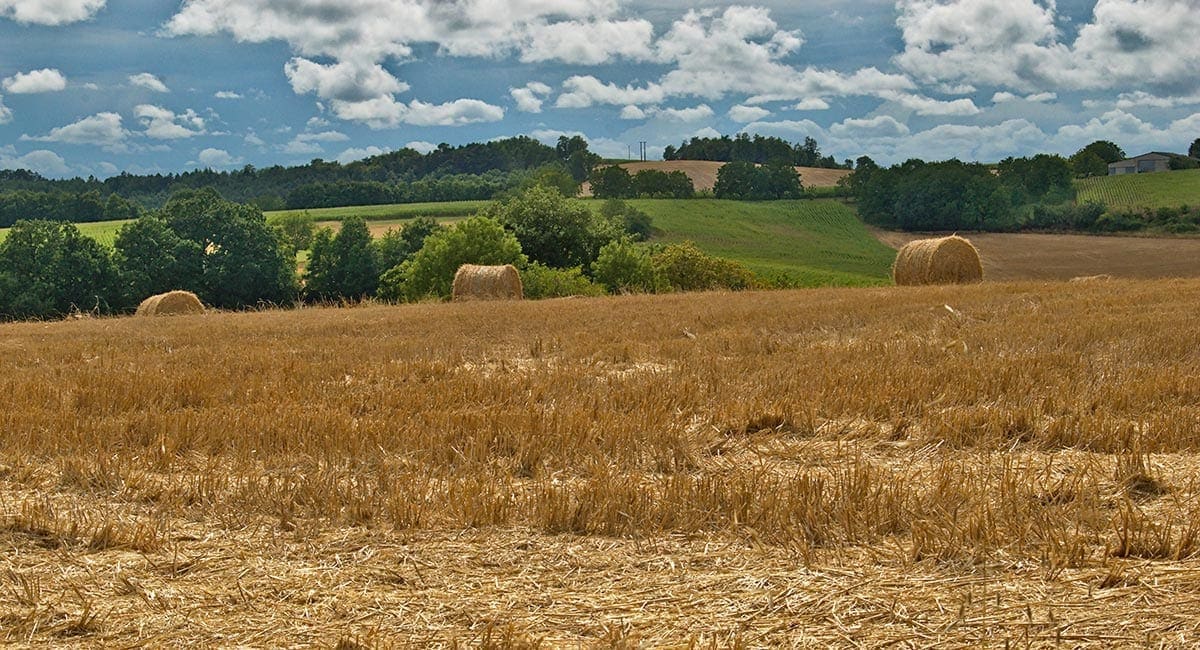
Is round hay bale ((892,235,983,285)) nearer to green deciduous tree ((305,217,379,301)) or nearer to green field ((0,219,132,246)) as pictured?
green deciduous tree ((305,217,379,301))

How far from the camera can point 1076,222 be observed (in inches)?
3329

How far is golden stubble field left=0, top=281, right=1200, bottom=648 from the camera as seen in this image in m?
3.92

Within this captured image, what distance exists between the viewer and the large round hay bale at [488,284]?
32.0m

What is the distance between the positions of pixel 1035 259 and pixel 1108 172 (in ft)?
279

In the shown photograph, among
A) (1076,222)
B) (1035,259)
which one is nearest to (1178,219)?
(1076,222)

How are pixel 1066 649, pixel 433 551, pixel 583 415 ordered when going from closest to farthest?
1. pixel 1066 649
2. pixel 433 551
3. pixel 583 415

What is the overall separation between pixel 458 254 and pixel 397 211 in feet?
223

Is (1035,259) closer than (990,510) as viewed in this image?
No

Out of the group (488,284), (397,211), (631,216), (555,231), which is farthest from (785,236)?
(488,284)

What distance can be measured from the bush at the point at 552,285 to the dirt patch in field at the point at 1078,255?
67.2 feet

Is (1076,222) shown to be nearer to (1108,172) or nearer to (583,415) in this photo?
(1108,172)

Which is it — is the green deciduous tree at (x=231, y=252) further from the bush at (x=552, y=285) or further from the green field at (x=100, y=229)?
the bush at (x=552, y=285)

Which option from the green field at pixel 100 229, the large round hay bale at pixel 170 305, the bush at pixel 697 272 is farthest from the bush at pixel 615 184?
the large round hay bale at pixel 170 305

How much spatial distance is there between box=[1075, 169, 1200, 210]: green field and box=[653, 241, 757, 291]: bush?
4466 centimetres
